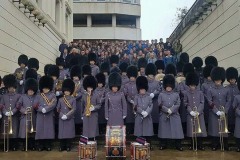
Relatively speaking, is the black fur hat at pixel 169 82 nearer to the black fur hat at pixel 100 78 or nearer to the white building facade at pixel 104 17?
the black fur hat at pixel 100 78

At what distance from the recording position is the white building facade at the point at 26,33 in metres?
12.3

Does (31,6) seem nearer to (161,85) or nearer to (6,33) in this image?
(6,33)

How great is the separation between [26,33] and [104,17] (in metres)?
28.6

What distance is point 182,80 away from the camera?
9875 mm

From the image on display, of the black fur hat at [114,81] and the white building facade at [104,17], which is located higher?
the white building facade at [104,17]

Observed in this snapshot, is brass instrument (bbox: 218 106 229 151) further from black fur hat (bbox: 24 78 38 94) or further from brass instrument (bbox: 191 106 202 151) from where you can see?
black fur hat (bbox: 24 78 38 94)

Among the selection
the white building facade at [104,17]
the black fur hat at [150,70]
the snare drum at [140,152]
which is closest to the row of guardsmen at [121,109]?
the black fur hat at [150,70]

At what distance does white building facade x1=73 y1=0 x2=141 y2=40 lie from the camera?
136 feet

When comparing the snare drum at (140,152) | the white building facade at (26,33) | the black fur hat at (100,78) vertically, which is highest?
the white building facade at (26,33)

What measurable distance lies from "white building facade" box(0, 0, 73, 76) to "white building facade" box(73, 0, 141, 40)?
20.0 meters

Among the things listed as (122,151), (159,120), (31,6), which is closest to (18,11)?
(31,6)

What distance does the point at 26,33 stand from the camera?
1492cm

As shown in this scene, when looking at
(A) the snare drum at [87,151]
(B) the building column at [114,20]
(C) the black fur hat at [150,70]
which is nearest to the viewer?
(A) the snare drum at [87,151]

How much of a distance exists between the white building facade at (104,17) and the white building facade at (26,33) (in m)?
20.0
